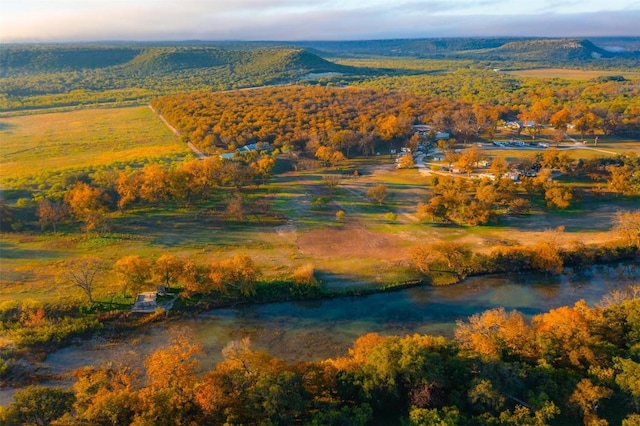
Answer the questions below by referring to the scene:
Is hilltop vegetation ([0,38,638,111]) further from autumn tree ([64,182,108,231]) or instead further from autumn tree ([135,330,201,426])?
autumn tree ([135,330,201,426])

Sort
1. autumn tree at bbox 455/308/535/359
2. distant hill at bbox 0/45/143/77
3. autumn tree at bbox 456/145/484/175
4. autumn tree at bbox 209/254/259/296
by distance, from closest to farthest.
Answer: autumn tree at bbox 455/308/535/359, autumn tree at bbox 209/254/259/296, autumn tree at bbox 456/145/484/175, distant hill at bbox 0/45/143/77

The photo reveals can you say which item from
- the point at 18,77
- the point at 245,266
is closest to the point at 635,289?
the point at 245,266

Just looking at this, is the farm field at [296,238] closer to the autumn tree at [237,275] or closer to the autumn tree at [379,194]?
the autumn tree at [379,194]

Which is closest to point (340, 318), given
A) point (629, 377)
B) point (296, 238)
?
point (296, 238)

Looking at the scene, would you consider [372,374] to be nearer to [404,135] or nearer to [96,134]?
[404,135]

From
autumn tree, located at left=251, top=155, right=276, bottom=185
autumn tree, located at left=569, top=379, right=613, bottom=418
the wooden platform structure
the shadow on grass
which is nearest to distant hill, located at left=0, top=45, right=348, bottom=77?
autumn tree, located at left=251, top=155, right=276, bottom=185

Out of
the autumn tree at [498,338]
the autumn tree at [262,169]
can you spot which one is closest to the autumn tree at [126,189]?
the autumn tree at [262,169]

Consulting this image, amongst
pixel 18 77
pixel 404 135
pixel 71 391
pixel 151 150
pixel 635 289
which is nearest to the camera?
pixel 71 391
